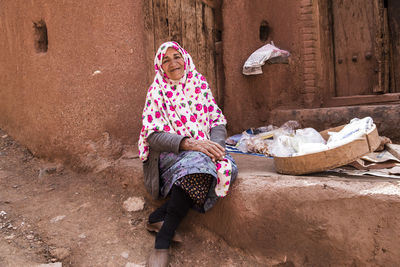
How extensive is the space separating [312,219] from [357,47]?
2989 millimetres

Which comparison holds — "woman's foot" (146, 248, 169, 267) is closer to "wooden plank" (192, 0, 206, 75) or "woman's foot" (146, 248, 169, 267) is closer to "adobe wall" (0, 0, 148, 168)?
"adobe wall" (0, 0, 148, 168)

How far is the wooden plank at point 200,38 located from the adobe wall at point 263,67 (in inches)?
12.0

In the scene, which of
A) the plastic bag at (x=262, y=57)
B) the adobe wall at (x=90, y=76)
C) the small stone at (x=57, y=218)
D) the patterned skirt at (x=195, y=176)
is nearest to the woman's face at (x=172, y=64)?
the patterned skirt at (x=195, y=176)

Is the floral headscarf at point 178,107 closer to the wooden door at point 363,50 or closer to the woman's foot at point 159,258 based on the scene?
the woman's foot at point 159,258

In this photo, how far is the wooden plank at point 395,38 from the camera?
3.74 metres

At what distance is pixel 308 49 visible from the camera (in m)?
3.66

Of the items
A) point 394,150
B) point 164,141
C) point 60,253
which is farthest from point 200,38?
point 60,253

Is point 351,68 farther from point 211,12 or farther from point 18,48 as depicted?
point 18,48

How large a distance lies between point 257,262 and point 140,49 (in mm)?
1982

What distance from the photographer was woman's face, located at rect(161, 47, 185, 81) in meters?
2.14

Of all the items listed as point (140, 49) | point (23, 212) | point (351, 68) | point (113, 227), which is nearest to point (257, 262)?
point (113, 227)

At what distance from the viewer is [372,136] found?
6.00ft

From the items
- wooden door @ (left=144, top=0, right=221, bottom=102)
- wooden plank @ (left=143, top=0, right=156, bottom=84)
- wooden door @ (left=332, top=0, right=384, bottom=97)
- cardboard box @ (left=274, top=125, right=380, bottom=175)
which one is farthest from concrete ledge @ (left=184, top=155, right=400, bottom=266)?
wooden door @ (left=332, top=0, right=384, bottom=97)

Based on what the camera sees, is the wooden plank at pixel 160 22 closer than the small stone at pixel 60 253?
No
